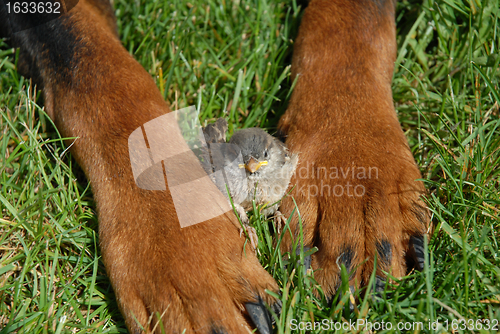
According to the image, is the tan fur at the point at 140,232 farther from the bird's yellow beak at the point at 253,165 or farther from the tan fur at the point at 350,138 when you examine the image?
the bird's yellow beak at the point at 253,165

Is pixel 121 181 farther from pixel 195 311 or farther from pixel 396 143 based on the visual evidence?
pixel 396 143

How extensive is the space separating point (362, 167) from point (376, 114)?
1.19 ft

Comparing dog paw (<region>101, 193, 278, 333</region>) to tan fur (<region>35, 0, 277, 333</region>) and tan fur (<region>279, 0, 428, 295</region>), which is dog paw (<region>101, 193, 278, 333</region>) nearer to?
tan fur (<region>35, 0, 277, 333</region>)

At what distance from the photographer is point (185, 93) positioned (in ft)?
10.6

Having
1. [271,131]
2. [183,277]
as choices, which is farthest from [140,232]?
[271,131]

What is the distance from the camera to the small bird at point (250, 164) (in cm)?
263

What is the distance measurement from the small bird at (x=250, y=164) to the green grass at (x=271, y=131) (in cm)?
29

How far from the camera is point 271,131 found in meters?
3.11

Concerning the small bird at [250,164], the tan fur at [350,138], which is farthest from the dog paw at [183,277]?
the small bird at [250,164]

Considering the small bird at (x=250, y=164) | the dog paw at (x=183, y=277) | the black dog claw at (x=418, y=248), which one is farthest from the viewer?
the small bird at (x=250, y=164)

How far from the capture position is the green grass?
6.30ft

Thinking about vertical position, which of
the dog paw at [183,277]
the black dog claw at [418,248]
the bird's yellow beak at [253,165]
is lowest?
the bird's yellow beak at [253,165]

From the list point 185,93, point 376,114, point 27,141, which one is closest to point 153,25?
point 185,93

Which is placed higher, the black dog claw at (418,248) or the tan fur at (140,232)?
the tan fur at (140,232)
